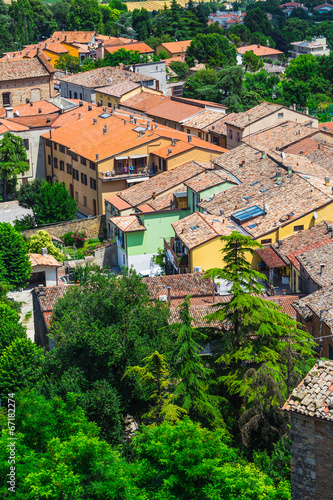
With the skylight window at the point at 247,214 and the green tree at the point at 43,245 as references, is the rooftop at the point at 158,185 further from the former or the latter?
the skylight window at the point at 247,214

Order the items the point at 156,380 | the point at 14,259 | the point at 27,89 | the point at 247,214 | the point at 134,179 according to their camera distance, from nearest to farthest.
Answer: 1. the point at 156,380
2. the point at 14,259
3. the point at 247,214
4. the point at 134,179
5. the point at 27,89

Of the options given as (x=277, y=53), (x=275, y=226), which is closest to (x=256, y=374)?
(x=275, y=226)

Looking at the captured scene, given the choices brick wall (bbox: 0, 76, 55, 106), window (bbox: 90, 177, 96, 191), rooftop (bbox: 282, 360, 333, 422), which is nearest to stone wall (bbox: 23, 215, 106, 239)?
window (bbox: 90, 177, 96, 191)

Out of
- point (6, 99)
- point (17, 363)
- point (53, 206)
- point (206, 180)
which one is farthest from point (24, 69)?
point (17, 363)

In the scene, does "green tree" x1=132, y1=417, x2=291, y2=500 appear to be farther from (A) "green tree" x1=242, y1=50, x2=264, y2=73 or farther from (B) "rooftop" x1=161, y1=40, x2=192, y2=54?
(B) "rooftop" x1=161, y1=40, x2=192, y2=54

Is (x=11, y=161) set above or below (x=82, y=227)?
above

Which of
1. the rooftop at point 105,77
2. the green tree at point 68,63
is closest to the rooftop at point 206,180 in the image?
the rooftop at point 105,77

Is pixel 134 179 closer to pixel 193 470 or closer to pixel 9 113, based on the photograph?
pixel 9 113
